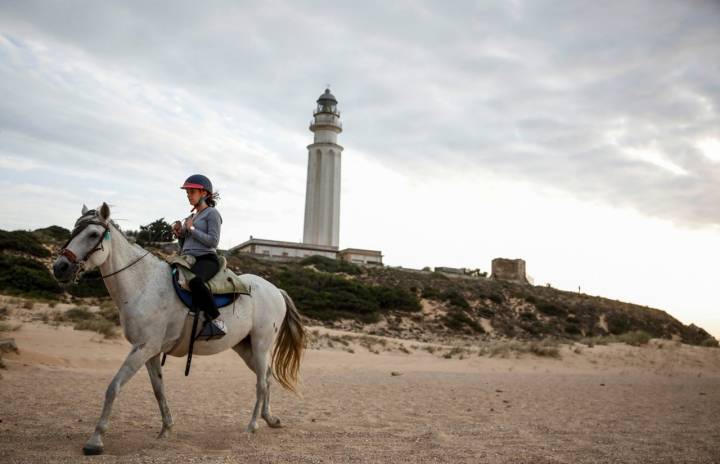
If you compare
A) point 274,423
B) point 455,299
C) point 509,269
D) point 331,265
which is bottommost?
point 274,423

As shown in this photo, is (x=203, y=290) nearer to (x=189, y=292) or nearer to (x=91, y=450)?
(x=189, y=292)

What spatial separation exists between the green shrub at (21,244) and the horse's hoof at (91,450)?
93.5ft

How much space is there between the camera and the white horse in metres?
5.84

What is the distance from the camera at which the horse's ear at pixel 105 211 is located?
606 cm

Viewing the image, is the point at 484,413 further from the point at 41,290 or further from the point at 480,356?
the point at 41,290

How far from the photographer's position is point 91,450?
5.52 m

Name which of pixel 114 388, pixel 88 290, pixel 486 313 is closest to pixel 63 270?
pixel 114 388

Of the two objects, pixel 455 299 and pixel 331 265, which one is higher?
pixel 331 265

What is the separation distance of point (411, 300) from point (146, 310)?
1272 inches

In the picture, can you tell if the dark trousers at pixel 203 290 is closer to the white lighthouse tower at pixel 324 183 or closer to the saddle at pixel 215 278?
the saddle at pixel 215 278

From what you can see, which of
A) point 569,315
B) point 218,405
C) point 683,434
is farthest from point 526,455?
point 569,315

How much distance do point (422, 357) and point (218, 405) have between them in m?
12.8

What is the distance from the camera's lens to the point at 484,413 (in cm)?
956

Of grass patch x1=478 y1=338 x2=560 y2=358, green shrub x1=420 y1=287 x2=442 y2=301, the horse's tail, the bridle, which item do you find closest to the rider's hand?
the bridle
